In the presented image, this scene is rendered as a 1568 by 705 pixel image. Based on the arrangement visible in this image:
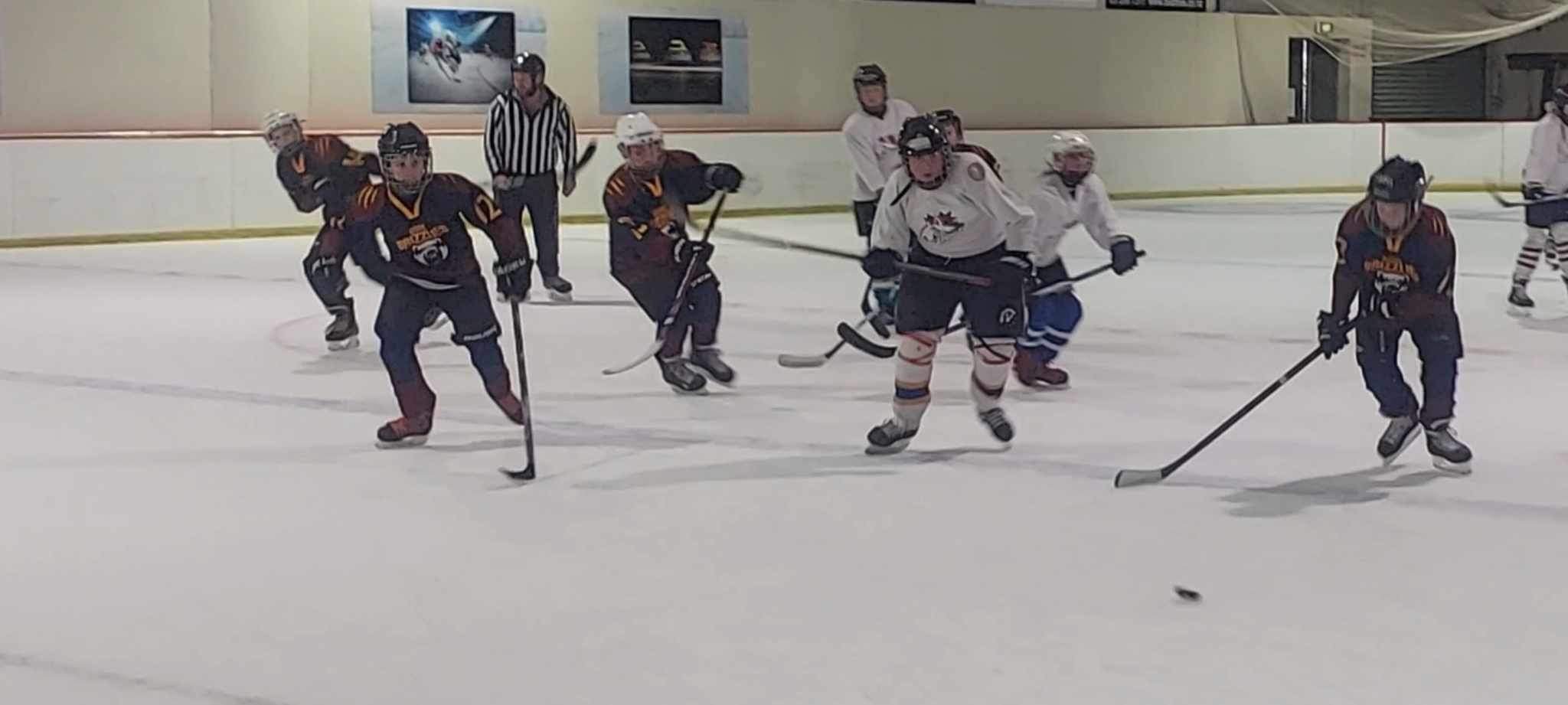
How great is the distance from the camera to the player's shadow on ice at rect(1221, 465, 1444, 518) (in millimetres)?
4238

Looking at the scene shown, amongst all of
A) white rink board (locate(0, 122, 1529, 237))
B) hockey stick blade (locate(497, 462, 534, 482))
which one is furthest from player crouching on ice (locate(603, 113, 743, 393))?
A: white rink board (locate(0, 122, 1529, 237))

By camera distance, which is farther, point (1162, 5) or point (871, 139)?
point (1162, 5)

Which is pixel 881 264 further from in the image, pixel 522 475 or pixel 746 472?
pixel 522 475

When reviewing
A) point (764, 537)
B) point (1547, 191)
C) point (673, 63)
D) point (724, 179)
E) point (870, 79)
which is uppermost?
point (673, 63)

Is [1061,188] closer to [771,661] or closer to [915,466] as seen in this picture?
[915,466]

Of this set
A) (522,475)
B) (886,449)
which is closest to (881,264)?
(886,449)

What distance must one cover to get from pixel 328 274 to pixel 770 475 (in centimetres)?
300

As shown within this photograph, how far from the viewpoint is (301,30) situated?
545 inches

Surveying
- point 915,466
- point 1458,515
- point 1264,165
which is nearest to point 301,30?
point 1264,165

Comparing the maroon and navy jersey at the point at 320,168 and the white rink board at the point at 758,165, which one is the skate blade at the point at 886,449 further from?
the white rink board at the point at 758,165

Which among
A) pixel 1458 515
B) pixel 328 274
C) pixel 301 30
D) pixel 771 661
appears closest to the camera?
pixel 771 661

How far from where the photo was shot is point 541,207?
30.0 ft

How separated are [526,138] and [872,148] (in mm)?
2144

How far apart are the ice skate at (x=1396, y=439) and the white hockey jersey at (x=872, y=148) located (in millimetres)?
2980
